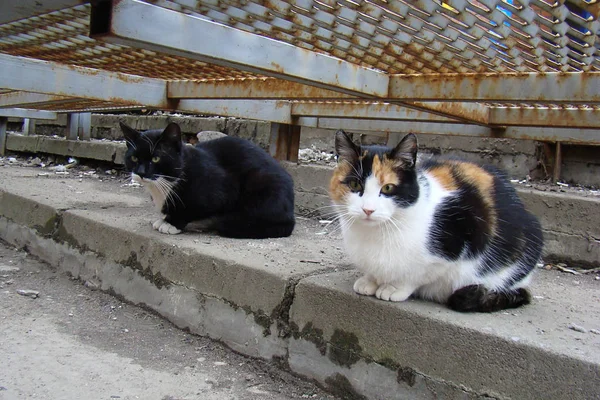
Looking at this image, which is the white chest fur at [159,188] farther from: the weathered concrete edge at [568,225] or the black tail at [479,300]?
the black tail at [479,300]

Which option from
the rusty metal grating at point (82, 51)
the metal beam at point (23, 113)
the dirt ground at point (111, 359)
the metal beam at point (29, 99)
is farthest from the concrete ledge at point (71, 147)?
the dirt ground at point (111, 359)

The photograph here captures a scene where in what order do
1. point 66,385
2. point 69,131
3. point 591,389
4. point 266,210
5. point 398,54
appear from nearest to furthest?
point 591,389 < point 66,385 < point 398,54 < point 266,210 < point 69,131

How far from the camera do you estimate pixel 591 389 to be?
4.63ft

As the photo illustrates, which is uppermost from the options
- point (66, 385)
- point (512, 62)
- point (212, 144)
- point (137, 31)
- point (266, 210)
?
point (512, 62)

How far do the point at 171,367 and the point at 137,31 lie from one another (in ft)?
4.09

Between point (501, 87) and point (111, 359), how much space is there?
187 centimetres

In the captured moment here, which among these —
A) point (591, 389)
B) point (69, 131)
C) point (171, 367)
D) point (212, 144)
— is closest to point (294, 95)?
point (212, 144)

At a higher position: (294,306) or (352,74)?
(352,74)

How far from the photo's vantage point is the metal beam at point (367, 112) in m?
3.25

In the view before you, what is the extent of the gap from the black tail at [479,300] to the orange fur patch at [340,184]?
0.49 meters

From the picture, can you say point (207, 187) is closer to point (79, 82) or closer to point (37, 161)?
point (79, 82)

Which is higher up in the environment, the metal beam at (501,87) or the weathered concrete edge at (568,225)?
the metal beam at (501,87)

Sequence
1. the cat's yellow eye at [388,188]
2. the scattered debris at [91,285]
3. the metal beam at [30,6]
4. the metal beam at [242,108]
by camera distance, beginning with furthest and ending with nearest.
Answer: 1. the metal beam at [242,108]
2. the scattered debris at [91,285]
3. the cat's yellow eye at [388,188]
4. the metal beam at [30,6]

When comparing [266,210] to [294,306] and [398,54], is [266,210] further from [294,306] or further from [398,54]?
[398,54]
